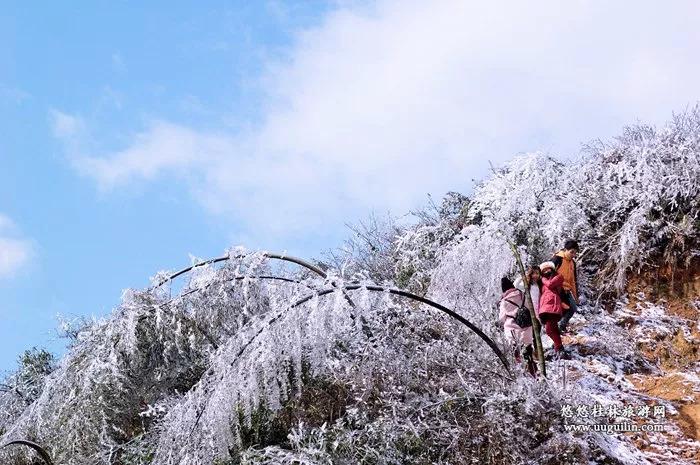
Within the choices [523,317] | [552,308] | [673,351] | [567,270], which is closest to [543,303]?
[552,308]

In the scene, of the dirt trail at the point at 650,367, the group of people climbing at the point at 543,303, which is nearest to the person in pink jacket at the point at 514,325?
the group of people climbing at the point at 543,303

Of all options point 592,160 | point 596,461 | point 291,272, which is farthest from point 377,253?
point 596,461

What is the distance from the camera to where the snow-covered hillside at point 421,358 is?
6.77 metres

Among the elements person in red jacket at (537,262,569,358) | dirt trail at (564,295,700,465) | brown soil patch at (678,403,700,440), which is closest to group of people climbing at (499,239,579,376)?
person in red jacket at (537,262,569,358)

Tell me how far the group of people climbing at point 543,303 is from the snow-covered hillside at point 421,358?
22cm

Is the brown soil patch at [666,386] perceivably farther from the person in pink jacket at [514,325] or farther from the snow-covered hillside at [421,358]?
the person in pink jacket at [514,325]

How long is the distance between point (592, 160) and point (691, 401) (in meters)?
4.83

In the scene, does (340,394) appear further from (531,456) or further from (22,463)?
(22,463)

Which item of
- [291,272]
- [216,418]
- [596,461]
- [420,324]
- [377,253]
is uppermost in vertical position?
[377,253]

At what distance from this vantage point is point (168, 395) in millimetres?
8406

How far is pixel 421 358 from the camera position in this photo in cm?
754

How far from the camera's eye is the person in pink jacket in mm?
8445

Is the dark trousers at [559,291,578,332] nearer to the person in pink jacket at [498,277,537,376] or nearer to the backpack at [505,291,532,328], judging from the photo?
the person in pink jacket at [498,277,537,376]

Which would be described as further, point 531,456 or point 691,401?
point 691,401
